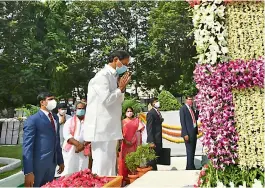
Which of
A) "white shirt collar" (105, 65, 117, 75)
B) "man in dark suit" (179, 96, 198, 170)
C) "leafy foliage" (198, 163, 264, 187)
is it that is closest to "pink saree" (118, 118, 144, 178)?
"man in dark suit" (179, 96, 198, 170)

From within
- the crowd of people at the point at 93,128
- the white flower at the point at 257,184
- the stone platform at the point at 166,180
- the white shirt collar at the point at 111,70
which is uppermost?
the white shirt collar at the point at 111,70

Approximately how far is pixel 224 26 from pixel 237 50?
251mm

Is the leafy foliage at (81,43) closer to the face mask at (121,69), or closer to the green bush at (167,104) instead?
the green bush at (167,104)

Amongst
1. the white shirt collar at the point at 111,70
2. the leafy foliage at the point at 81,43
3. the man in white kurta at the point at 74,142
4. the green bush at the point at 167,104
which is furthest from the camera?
the leafy foliage at the point at 81,43

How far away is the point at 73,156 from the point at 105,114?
1896mm

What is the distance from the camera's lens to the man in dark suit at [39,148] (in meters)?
4.19

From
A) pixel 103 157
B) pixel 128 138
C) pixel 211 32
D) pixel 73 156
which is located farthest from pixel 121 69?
pixel 128 138

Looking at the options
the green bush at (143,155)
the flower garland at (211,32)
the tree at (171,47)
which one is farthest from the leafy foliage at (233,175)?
the tree at (171,47)

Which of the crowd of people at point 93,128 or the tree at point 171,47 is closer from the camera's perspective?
the crowd of people at point 93,128

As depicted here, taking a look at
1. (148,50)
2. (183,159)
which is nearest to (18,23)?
(148,50)

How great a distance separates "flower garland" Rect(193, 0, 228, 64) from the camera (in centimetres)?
341

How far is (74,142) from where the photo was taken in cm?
588

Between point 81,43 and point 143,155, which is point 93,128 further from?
point 81,43

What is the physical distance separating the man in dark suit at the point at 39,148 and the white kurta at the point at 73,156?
1.47 m
